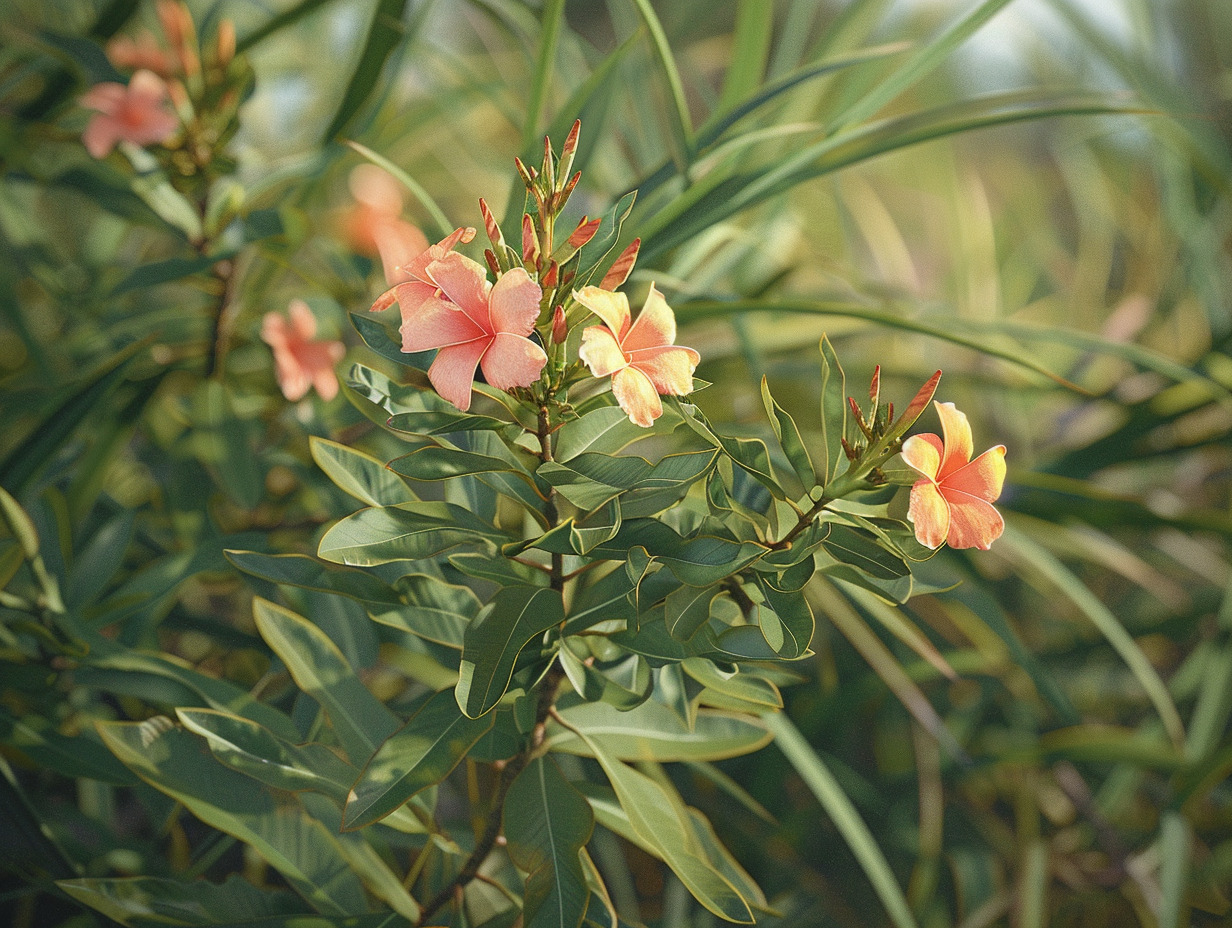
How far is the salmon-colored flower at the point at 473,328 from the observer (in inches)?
12.1

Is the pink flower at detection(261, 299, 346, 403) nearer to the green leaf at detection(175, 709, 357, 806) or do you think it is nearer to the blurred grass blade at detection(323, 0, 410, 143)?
the blurred grass blade at detection(323, 0, 410, 143)

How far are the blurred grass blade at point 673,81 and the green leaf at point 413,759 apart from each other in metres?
0.43

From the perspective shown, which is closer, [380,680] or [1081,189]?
[380,680]

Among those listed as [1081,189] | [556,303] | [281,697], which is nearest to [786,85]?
[556,303]

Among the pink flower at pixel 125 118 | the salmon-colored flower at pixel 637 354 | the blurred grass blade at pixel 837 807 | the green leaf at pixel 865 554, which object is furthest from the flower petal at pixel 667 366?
the pink flower at pixel 125 118

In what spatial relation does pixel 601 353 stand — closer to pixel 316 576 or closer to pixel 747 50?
pixel 316 576

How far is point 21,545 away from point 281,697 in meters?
0.22

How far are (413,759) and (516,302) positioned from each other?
238 mm

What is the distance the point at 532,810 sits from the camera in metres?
0.43

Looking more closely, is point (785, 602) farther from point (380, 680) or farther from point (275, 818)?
point (380, 680)

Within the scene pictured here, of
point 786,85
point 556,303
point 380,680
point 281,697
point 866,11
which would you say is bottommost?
point 380,680

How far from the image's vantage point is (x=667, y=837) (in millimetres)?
435

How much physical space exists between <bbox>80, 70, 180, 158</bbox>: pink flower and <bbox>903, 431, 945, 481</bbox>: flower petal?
648mm

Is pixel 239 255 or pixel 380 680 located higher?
pixel 239 255
